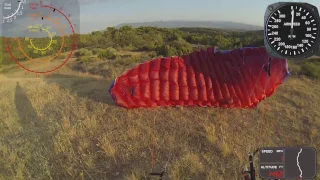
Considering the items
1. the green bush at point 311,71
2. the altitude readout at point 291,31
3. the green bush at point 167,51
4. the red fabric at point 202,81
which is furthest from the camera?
the green bush at point 167,51

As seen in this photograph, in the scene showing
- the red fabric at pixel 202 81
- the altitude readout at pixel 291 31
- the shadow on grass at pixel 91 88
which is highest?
the altitude readout at pixel 291 31

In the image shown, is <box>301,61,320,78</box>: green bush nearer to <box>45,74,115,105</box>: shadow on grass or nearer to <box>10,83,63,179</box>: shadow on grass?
<box>45,74,115,105</box>: shadow on grass

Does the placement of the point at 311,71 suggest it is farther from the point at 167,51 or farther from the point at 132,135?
the point at 167,51

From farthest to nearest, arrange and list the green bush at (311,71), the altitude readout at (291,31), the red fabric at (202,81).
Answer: the green bush at (311,71) → the red fabric at (202,81) → the altitude readout at (291,31)

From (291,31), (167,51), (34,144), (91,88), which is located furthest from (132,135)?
(167,51)

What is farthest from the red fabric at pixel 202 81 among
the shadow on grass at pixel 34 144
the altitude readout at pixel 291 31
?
the altitude readout at pixel 291 31

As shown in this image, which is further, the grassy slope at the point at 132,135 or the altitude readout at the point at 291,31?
the grassy slope at the point at 132,135

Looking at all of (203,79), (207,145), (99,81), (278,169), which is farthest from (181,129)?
(99,81)

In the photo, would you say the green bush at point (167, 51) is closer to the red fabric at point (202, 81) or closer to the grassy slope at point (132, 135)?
the grassy slope at point (132, 135)
